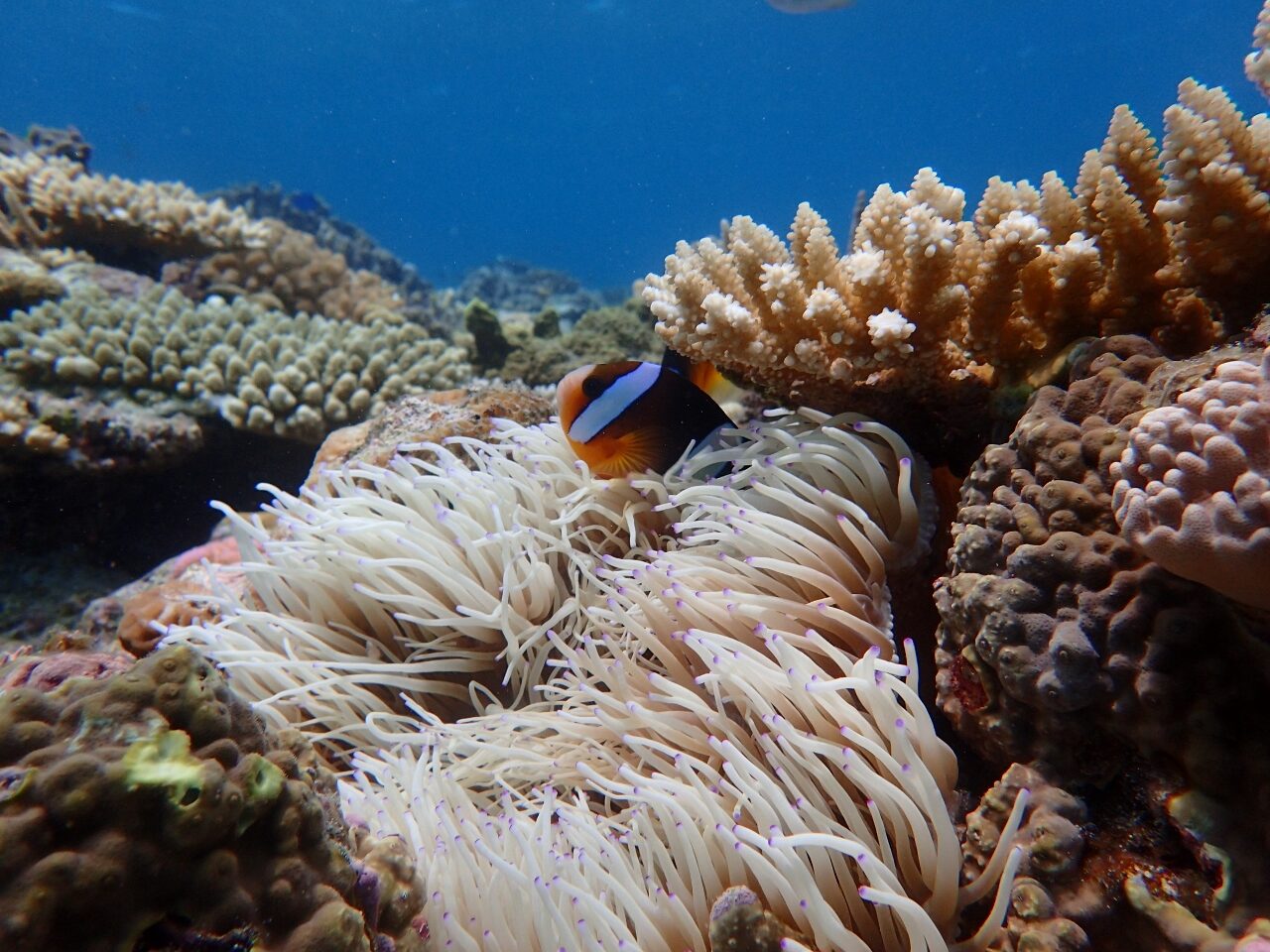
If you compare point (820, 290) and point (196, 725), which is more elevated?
point (820, 290)

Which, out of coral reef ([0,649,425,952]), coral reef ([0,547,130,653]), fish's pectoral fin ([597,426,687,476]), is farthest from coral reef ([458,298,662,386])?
coral reef ([0,649,425,952])

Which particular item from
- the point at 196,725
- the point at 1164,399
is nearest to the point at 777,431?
the point at 1164,399

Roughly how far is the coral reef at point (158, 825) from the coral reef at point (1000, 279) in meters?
1.57

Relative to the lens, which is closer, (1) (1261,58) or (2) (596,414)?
(1) (1261,58)

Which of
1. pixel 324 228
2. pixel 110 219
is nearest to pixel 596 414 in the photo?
pixel 110 219

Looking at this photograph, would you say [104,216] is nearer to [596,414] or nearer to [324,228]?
[596,414]

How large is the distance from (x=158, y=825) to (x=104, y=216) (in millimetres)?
7804

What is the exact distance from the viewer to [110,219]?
674cm

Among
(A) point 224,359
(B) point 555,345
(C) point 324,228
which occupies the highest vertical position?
(C) point 324,228

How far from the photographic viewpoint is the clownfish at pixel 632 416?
215 centimetres

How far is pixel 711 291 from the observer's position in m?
2.21

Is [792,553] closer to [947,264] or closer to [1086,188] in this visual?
[947,264]

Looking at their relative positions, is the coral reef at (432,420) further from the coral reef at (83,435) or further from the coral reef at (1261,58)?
the coral reef at (1261,58)

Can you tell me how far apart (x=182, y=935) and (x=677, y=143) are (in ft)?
299
